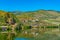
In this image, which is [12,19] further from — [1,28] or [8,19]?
[1,28]

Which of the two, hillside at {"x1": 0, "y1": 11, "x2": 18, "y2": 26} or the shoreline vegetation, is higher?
hillside at {"x1": 0, "y1": 11, "x2": 18, "y2": 26}

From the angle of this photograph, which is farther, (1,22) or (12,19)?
(12,19)

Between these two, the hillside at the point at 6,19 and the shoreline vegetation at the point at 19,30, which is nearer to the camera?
the shoreline vegetation at the point at 19,30

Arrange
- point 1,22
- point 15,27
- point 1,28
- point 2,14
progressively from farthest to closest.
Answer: point 2,14 < point 1,22 < point 15,27 < point 1,28

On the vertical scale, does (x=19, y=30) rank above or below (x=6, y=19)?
below

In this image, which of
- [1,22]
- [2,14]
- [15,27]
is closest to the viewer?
[15,27]

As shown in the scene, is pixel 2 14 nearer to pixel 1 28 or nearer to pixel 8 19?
pixel 8 19

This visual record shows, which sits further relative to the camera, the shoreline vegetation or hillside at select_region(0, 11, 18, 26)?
hillside at select_region(0, 11, 18, 26)

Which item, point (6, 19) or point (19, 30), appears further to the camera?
point (6, 19)

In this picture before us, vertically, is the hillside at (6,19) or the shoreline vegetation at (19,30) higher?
the hillside at (6,19)

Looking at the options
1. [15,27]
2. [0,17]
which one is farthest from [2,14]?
[15,27]
